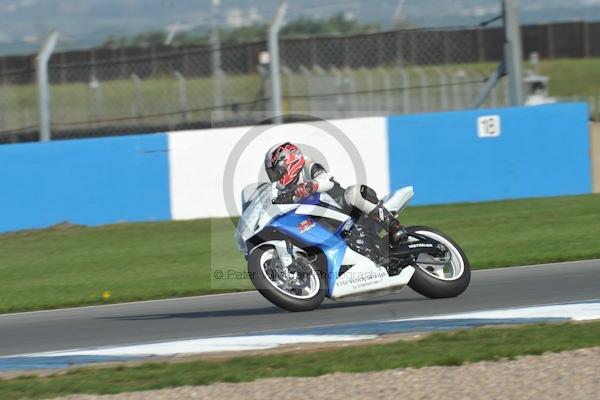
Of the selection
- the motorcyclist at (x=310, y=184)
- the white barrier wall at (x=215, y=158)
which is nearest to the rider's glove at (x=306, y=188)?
the motorcyclist at (x=310, y=184)

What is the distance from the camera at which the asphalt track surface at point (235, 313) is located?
8.23 metres

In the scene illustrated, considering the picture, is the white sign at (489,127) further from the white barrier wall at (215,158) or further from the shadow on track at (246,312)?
the shadow on track at (246,312)

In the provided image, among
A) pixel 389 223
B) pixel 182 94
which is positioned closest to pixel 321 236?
pixel 389 223

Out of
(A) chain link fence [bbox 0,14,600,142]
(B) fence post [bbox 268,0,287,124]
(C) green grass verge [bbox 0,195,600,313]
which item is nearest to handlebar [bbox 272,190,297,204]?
(C) green grass verge [bbox 0,195,600,313]

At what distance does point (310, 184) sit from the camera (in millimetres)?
8305

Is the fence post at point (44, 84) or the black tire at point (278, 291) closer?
the black tire at point (278, 291)

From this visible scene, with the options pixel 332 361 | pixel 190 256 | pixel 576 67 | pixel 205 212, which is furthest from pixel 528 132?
pixel 576 67

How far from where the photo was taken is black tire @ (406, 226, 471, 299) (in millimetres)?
8680

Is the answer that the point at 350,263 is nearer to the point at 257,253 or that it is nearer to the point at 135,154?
the point at 257,253

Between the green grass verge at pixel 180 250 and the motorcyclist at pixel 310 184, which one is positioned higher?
the motorcyclist at pixel 310 184

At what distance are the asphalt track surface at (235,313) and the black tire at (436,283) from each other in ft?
0.30

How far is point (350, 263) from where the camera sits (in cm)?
845

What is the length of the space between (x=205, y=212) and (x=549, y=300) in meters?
7.06

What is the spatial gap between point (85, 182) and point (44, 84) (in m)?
1.46
